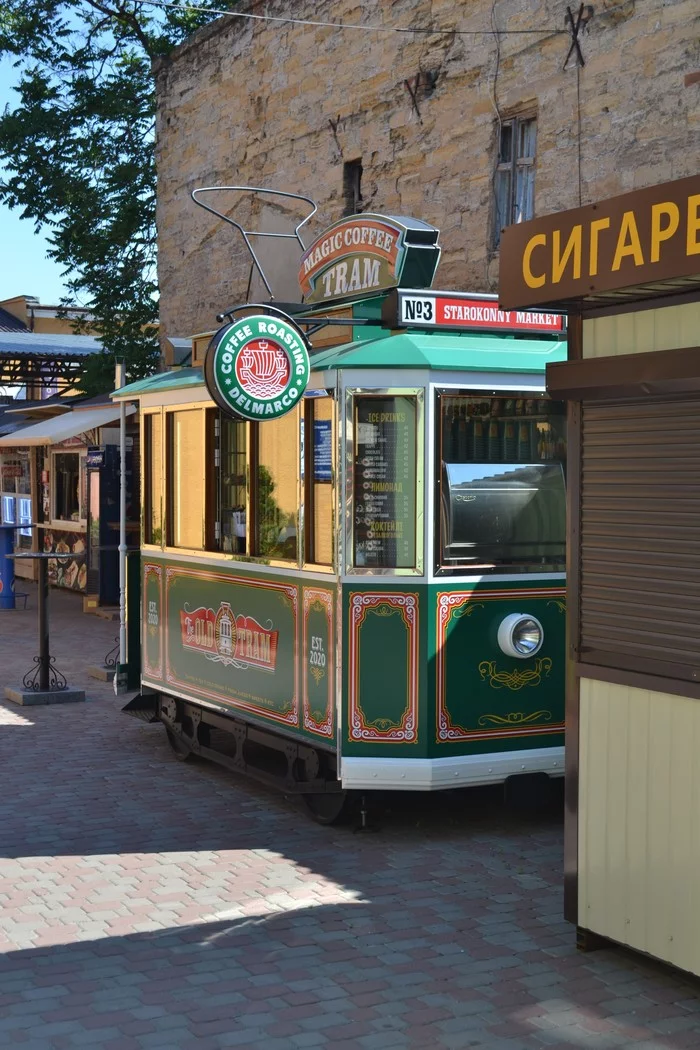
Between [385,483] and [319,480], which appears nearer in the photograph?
[385,483]

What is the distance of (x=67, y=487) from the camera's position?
2034cm

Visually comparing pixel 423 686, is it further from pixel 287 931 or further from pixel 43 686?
pixel 43 686

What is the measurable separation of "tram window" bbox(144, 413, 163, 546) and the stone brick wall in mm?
4060

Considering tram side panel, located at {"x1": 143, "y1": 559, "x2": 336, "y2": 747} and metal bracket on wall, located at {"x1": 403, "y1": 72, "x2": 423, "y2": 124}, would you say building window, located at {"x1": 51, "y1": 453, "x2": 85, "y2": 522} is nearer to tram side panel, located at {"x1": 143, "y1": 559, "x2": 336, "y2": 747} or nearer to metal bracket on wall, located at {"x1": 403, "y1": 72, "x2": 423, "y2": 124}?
metal bracket on wall, located at {"x1": 403, "y1": 72, "x2": 423, "y2": 124}

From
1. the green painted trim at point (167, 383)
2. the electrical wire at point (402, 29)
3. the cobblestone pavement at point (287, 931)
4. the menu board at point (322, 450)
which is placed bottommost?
the cobblestone pavement at point (287, 931)

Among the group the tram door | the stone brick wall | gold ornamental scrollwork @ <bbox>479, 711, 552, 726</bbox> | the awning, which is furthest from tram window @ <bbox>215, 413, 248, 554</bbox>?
the tram door

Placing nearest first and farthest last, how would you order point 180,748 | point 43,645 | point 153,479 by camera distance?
1. point 180,748
2. point 153,479
3. point 43,645

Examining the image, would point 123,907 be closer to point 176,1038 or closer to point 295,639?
point 176,1038

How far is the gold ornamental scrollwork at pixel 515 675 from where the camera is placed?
708 cm

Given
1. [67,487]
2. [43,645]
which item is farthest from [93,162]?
[43,645]

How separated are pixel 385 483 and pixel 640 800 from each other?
256 centimetres

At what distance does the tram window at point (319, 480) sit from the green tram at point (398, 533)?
1 cm

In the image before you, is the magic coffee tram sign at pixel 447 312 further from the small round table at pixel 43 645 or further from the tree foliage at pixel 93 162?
the tree foliage at pixel 93 162

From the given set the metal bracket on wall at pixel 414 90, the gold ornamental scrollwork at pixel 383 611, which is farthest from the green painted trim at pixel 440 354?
the metal bracket on wall at pixel 414 90
